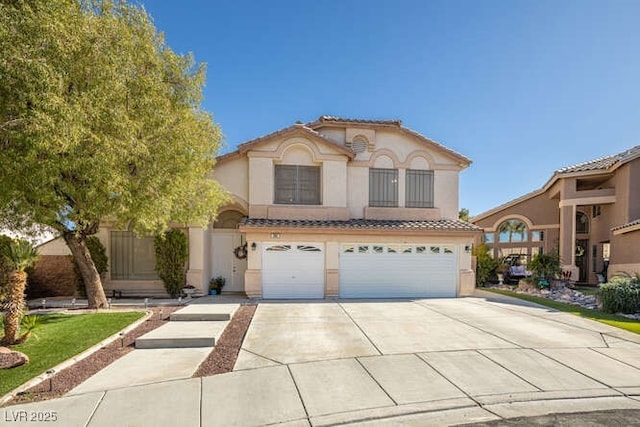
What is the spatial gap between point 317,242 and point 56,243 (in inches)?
424

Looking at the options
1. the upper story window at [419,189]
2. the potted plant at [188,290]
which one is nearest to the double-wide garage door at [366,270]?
the upper story window at [419,189]

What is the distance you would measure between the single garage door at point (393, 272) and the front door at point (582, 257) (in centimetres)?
1237

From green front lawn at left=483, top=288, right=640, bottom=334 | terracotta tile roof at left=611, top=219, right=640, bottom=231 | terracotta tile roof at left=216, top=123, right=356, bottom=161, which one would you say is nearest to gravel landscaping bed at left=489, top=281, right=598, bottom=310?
green front lawn at left=483, top=288, right=640, bottom=334

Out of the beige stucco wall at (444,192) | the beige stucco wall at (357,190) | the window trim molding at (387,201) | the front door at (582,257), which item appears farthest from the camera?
the front door at (582,257)

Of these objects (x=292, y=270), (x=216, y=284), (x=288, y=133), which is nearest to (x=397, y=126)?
(x=288, y=133)

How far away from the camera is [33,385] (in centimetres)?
488

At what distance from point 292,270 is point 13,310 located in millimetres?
8249

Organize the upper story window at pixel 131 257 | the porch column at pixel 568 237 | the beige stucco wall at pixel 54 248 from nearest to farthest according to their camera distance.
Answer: the beige stucco wall at pixel 54 248 → the upper story window at pixel 131 257 → the porch column at pixel 568 237

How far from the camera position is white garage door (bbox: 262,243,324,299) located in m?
12.8

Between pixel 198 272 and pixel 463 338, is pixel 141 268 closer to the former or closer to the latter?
pixel 198 272

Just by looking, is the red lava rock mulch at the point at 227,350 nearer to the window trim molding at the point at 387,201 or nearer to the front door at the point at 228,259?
the front door at the point at 228,259

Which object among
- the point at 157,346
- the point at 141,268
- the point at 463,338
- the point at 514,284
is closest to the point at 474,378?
the point at 463,338

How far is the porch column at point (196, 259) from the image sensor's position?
515 inches

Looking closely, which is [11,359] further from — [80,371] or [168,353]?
[168,353]
